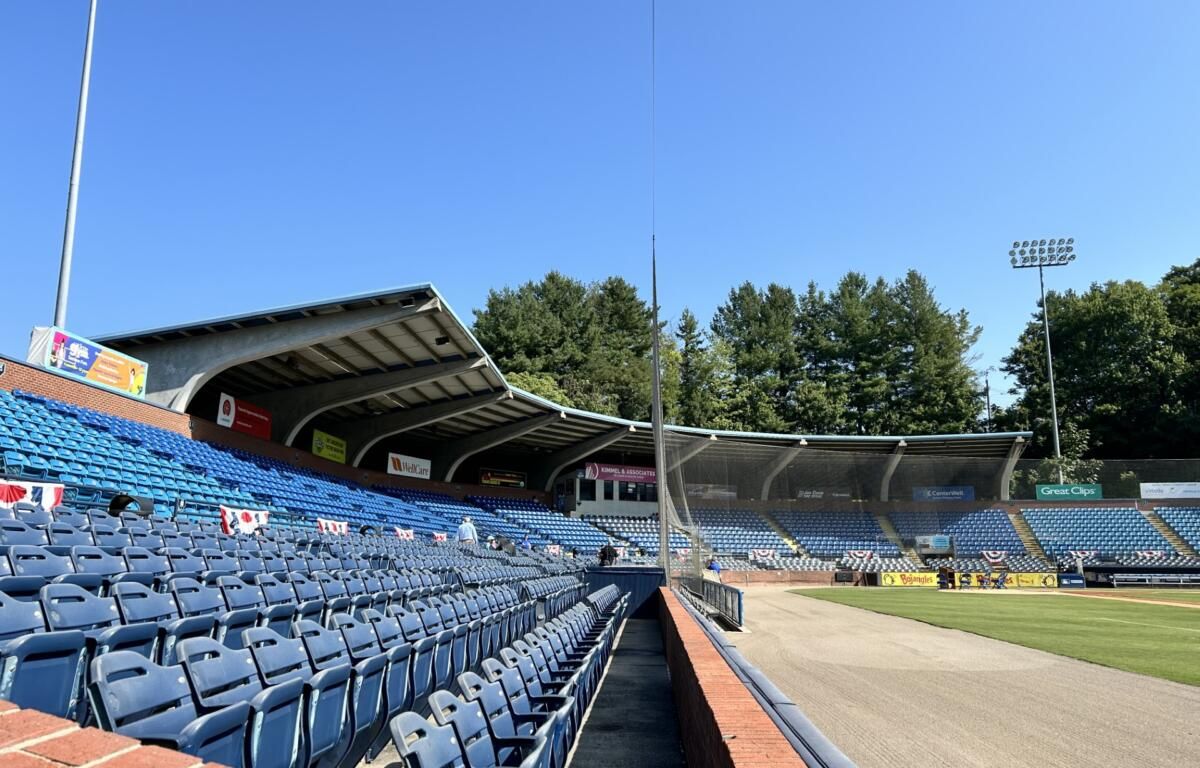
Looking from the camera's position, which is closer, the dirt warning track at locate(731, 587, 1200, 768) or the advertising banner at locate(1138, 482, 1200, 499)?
the dirt warning track at locate(731, 587, 1200, 768)

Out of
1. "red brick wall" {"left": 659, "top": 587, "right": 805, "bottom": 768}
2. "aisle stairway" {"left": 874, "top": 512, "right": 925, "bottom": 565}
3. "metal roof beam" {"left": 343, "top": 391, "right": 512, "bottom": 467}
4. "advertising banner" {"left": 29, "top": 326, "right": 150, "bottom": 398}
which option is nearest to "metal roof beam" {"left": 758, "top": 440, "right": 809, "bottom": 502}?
"aisle stairway" {"left": 874, "top": 512, "right": 925, "bottom": 565}

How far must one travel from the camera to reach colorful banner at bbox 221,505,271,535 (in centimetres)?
1603

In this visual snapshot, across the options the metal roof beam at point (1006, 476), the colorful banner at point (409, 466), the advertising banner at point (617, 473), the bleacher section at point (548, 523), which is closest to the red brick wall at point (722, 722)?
the bleacher section at point (548, 523)

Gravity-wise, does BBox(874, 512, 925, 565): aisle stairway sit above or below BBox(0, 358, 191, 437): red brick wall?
below

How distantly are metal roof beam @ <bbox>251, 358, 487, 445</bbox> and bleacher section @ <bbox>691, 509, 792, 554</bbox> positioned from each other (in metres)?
20.6

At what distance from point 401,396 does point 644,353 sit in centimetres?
4218

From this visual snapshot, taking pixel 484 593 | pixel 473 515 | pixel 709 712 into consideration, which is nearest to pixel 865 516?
pixel 473 515

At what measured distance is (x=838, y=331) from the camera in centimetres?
6869

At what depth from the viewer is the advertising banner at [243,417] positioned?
2536 cm

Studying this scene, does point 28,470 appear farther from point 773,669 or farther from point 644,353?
point 644,353

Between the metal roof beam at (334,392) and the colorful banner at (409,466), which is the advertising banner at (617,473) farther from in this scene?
the metal roof beam at (334,392)

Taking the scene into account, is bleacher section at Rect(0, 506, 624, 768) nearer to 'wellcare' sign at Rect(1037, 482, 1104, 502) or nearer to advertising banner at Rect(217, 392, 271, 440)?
advertising banner at Rect(217, 392, 271, 440)

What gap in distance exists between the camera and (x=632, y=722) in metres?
7.00

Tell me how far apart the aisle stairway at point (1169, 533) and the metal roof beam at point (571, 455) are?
30.8 m
